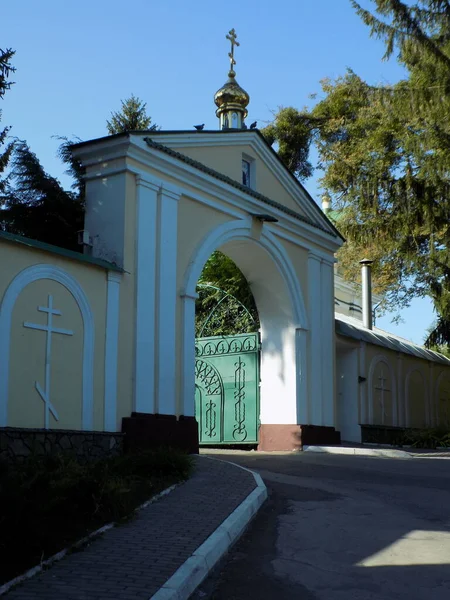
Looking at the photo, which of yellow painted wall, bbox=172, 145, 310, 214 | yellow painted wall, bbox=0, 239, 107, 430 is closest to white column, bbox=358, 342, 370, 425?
yellow painted wall, bbox=172, 145, 310, 214

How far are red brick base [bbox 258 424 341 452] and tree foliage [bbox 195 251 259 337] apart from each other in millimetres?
3000

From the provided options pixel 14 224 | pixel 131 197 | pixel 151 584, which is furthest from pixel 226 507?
pixel 14 224

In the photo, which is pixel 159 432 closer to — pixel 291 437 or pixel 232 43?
pixel 291 437

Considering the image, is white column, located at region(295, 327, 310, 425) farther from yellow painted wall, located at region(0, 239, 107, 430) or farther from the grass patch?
the grass patch

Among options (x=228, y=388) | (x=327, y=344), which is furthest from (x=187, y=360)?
(x=327, y=344)

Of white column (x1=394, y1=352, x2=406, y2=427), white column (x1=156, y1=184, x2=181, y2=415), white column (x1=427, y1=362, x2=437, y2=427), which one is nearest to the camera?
white column (x1=156, y1=184, x2=181, y2=415)

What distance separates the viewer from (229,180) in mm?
15281

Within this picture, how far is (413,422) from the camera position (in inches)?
880

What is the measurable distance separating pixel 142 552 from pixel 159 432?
6.19 meters

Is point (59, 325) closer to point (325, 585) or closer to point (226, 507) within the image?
point (226, 507)

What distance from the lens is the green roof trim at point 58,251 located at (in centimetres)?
1062

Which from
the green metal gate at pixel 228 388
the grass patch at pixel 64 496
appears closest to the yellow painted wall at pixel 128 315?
the grass patch at pixel 64 496

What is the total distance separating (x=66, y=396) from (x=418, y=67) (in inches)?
422

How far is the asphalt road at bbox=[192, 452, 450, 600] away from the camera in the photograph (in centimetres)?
607
